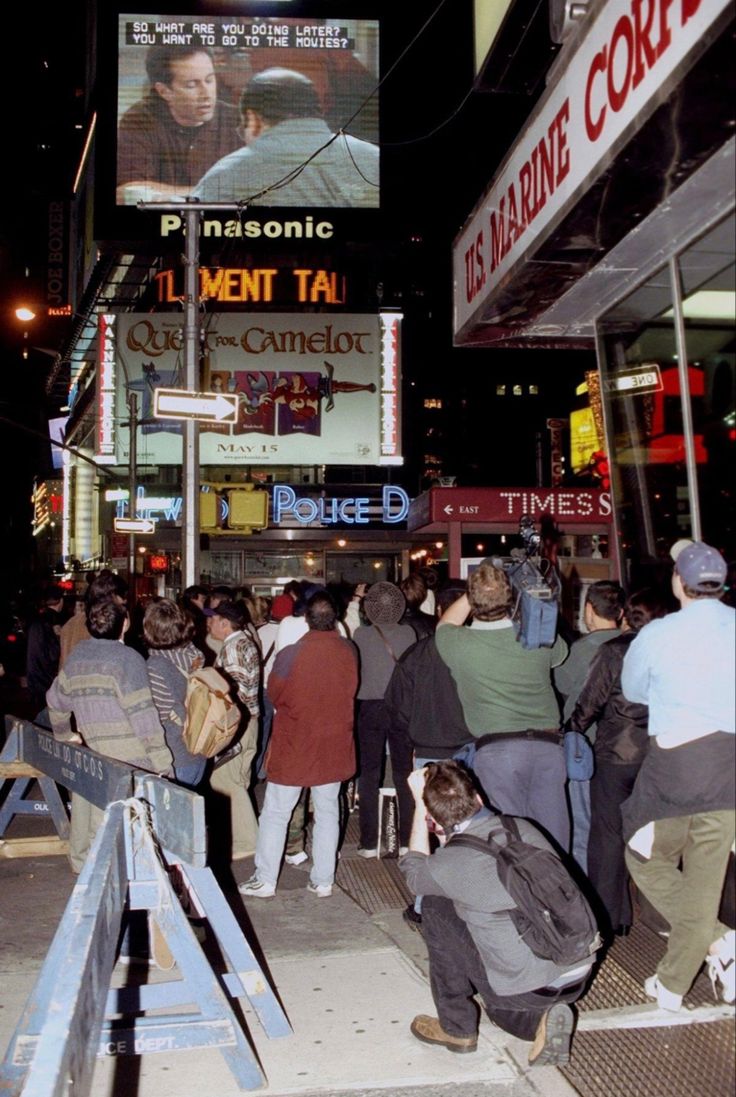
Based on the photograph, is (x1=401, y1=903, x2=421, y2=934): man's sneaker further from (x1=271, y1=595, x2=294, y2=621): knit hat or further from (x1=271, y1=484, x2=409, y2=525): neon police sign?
(x1=271, y1=484, x2=409, y2=525): neon police sign

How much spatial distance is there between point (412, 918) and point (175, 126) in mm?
26037

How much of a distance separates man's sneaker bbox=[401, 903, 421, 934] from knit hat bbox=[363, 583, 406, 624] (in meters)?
2.37

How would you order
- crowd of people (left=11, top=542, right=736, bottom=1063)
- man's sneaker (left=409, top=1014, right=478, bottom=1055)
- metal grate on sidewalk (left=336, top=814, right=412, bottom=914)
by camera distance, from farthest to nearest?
1. metal grate on sidewalk (left=336, top=814, right=412, bottom=914)
2. man's sneaker (left=409, top=1014, right=478, bottom=1055)
3. crowd of people (left=11, top=542, right=736, bottom=1063)

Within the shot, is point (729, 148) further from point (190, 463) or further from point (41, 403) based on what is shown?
point (41, 403)

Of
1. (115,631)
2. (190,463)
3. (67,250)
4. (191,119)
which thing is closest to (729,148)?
(115,631)

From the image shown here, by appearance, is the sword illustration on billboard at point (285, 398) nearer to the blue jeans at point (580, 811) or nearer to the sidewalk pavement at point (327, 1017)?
the sidewalk pavement at point (327, 1017)

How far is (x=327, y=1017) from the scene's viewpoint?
4871 millimetres

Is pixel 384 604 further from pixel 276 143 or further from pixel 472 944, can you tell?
pixel 276 143

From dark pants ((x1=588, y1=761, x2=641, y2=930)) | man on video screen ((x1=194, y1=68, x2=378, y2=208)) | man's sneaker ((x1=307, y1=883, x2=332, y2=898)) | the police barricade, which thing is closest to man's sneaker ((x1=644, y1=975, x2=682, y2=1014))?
dark pants ((x1=588, y1=761, x2=641, y2=930))

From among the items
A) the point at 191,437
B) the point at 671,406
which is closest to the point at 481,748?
the point at 671,406

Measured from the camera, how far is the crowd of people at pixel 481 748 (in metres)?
4.10

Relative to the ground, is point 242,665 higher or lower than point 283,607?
lower

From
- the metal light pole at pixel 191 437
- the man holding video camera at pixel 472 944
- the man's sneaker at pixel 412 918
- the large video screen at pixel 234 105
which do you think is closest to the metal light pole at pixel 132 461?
the large video screen at pixel 234 105

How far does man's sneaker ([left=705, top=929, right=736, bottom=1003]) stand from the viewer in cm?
396
